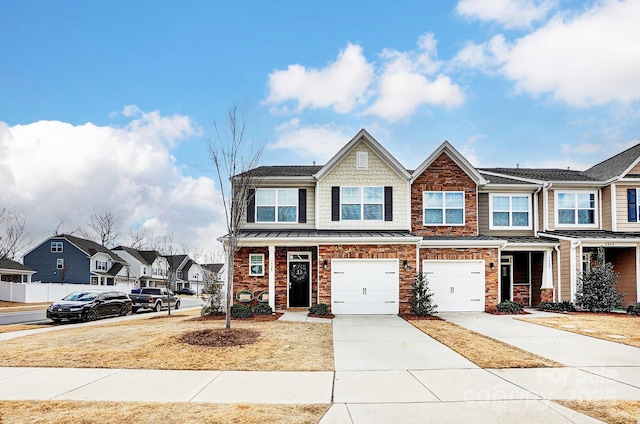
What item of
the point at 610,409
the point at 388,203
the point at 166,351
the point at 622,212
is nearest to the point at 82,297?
the point at 166,351

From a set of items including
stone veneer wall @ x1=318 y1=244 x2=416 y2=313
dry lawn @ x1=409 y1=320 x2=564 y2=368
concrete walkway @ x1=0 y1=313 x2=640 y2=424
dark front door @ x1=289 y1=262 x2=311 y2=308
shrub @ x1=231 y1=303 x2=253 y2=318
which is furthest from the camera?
dark front door @ x1=289 y1=262 x2=311 y2=308

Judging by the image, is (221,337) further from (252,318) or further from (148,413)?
(148,413)

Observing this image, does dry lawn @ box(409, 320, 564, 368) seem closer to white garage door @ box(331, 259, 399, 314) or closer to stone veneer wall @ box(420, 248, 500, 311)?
white garage door @ box(331, 259, 399, 314)

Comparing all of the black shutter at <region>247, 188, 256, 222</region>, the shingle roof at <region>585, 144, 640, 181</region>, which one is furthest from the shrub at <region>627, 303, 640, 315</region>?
the black shutter at <region>247, 188, 256, 222</region>

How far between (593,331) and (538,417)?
9778mm

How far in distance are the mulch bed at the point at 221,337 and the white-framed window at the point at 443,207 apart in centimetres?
1101

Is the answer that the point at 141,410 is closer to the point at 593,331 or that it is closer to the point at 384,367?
the point at 384,367

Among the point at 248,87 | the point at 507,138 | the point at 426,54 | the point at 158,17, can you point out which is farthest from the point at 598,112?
the point at 158,17

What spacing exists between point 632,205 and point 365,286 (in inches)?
569

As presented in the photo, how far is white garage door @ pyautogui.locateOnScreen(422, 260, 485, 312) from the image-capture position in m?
20.2

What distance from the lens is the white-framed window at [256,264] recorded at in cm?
2012

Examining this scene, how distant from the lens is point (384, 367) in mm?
10055

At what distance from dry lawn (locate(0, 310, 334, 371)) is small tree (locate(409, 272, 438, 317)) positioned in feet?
16.1

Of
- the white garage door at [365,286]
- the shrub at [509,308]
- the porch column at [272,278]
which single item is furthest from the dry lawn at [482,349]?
the porch column at [272,278]
